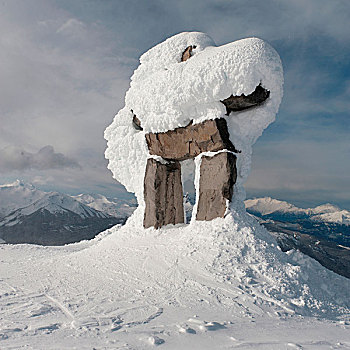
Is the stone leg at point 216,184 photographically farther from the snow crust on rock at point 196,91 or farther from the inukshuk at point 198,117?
the snow crust on rock at point 196,91

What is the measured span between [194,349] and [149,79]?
12879mm

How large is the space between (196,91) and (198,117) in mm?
1236

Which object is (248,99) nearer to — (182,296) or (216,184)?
(216,184)

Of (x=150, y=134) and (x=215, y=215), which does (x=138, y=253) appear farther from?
(x=150, y=134)

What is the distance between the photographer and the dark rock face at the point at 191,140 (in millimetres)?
13039

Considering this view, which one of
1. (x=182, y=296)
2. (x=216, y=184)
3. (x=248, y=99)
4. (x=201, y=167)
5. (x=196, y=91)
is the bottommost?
(x=182, y=296)

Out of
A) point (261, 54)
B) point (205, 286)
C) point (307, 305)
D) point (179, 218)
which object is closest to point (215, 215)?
point (179, 218)

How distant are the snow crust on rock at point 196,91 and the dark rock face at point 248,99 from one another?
208 mm

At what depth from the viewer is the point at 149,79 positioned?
1519cm

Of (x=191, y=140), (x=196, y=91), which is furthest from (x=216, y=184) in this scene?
(x=196, y=91)

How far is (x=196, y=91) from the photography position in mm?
12867

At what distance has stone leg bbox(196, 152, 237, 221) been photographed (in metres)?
12.5

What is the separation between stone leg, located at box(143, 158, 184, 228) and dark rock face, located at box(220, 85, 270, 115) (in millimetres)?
4486

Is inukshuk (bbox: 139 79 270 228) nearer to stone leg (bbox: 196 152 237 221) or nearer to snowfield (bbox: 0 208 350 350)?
stone leg (bbox: 196 152 237 221)
